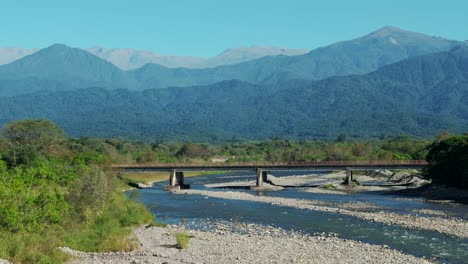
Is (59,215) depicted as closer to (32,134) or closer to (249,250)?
(249,250)

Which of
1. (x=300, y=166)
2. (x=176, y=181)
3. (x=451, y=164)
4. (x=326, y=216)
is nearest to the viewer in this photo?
(x=326, y=216)

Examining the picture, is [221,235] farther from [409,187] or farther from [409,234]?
[409,187]

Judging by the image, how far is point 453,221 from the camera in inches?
2589

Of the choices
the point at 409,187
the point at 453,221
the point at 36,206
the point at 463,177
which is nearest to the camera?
the point at 36,206

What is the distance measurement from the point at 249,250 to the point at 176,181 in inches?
3230

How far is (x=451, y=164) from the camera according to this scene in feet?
327

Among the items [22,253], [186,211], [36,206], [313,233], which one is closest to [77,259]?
[22,253]

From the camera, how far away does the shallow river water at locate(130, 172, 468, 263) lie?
1998 inches

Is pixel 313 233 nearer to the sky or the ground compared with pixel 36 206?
nearer to the ground

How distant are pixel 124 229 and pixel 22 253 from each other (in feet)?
62.3

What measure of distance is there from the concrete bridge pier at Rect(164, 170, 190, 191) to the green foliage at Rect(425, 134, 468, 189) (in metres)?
47.6

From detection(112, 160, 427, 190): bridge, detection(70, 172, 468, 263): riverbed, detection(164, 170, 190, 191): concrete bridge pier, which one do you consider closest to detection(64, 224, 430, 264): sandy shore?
detection(70, 172, 468, 263): riverbed

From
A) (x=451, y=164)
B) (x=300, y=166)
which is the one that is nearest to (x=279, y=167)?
(x=300, y=166)

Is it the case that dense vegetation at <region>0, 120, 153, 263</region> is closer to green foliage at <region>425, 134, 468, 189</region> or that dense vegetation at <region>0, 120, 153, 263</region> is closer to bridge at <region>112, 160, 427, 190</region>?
bridge at <region>112, 160, 427, 190</region>
